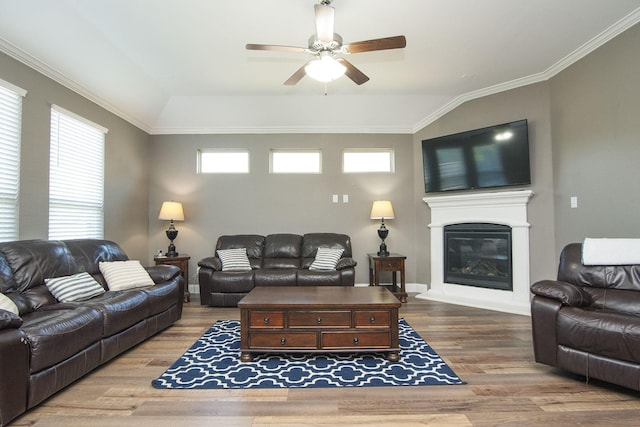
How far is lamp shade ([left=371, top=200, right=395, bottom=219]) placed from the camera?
15.6ft

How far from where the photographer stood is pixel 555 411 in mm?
1813

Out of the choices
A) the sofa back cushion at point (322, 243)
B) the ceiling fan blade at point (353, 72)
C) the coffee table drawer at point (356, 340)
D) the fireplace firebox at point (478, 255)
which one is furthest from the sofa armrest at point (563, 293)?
the sofa back cushion at point (322, 243)

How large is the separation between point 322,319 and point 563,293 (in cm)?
172

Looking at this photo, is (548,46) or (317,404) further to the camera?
(548,46)

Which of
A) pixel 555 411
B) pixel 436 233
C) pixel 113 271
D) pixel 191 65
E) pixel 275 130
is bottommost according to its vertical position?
pixel 555 411

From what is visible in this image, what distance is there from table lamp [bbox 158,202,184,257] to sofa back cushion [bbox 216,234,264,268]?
0.64 meters

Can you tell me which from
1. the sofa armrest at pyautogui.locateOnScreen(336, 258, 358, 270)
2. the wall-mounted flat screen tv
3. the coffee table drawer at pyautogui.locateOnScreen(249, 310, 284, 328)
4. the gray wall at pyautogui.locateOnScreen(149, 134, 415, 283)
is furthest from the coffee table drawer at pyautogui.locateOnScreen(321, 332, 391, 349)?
the wall-mounted flat screen tv

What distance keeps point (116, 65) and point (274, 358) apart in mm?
3544

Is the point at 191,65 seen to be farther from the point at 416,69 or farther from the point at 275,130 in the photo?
the point at 416,69

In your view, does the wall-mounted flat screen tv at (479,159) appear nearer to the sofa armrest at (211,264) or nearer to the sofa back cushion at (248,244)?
the sofa back cushion at (248,244)

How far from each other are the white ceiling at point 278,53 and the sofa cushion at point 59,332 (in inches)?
92.8

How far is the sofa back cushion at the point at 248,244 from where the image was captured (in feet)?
15.6

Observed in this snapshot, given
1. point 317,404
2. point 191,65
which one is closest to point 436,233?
point 317,404

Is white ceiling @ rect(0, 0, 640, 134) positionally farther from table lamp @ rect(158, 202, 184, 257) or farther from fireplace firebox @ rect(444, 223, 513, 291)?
fireplace firebox @ rect(444, 223, 513, 291)
